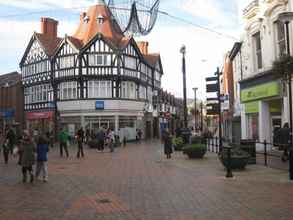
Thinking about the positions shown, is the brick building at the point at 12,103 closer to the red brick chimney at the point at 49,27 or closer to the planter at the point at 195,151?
the red brick chimney at the point at 49,27

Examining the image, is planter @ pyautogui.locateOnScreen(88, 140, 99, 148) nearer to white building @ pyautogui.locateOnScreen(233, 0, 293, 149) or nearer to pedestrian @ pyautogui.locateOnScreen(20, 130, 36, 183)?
white building @ pyautogui.locateOnScreen(233, 0, 293, 149)

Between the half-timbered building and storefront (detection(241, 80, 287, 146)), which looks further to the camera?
the half-timbered building

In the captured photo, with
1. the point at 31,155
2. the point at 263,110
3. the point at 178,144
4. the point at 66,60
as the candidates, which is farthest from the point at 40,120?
the point at 31,155

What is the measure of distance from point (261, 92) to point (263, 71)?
3.60 feet

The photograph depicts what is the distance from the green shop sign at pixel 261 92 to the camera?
1845cm

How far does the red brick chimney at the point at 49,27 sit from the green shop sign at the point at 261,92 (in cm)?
3370

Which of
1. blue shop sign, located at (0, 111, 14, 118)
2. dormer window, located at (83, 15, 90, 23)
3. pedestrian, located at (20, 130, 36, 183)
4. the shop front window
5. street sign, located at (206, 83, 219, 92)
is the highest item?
dormer window, located at (83, 15, 90, 23)

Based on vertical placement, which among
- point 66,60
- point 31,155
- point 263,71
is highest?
point 66,60

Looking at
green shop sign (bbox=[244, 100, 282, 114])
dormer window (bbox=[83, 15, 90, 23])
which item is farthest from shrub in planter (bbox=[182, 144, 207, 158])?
dormer window (bbox=[83, 15, 90, 23])

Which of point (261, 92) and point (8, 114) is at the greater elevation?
point (8, 114)

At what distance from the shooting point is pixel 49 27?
50312mm

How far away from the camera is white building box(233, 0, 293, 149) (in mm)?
18484

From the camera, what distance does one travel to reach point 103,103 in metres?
43.1

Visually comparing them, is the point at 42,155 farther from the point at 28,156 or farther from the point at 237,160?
the point at 237,160
